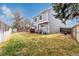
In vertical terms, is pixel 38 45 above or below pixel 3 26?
below

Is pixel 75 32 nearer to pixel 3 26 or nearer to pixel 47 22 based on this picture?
pixel 47 22

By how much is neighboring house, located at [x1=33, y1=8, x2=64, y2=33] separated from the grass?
0.23 feet

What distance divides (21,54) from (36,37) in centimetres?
24

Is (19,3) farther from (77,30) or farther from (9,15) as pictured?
(77,30)

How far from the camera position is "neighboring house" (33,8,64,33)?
2.12 m

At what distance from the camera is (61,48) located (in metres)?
2.09

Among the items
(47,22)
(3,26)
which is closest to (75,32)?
(47,22)

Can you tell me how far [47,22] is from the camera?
7.06 feet

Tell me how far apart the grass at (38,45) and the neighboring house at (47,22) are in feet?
0.23

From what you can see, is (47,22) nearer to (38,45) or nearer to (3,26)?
(38,45)

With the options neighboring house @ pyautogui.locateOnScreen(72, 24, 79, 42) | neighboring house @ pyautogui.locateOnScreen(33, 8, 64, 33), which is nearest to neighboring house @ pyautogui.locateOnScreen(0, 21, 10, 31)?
neighboring house @ pyautogui.locateOnScreen(33, 8, 64, 33)

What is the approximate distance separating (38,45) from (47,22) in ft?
0.88

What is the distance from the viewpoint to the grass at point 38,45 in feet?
6.79

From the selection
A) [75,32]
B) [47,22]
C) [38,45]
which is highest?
[47,22]
